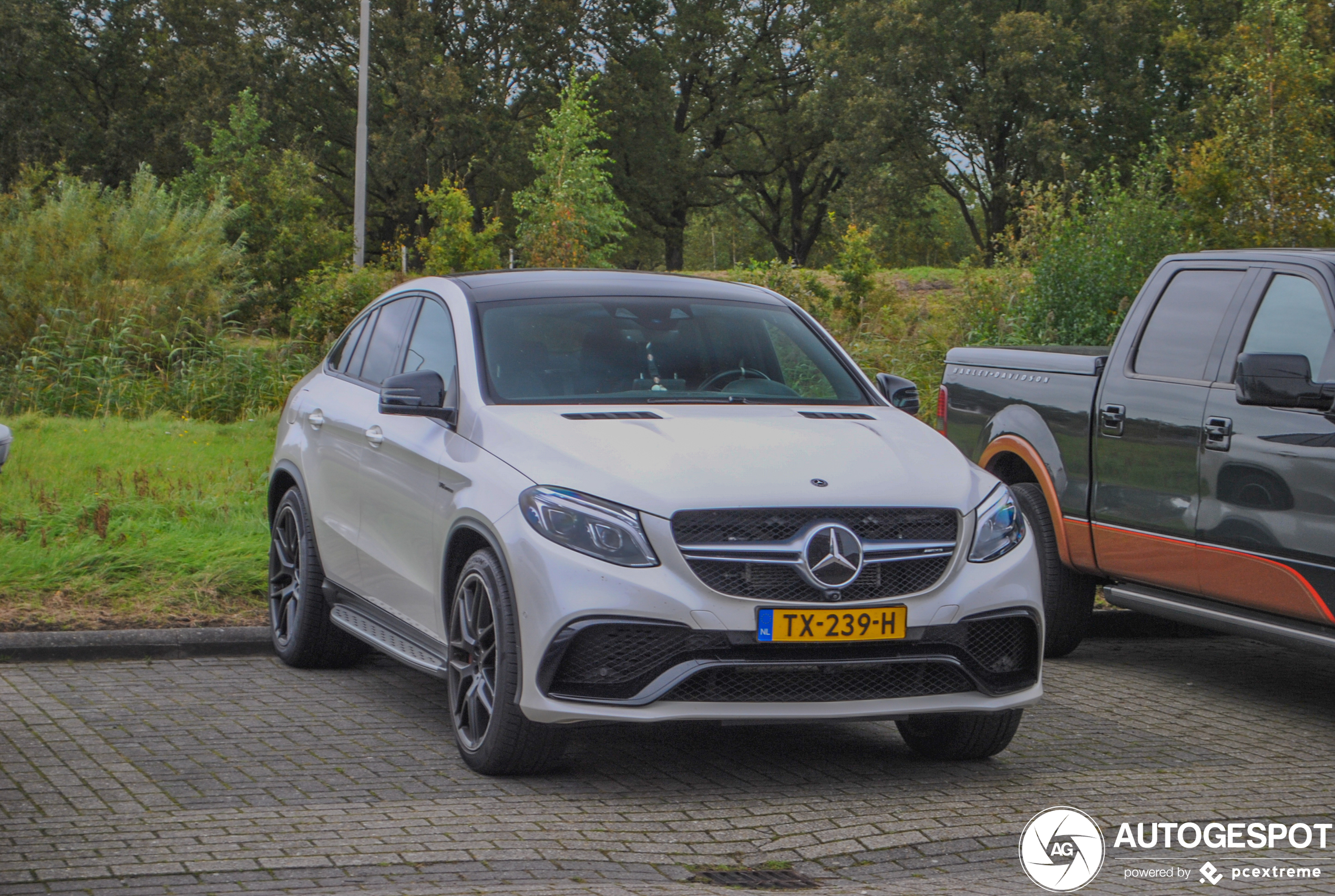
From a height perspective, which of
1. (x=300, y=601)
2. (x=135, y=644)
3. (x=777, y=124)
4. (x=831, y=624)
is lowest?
(x=135, y=644)

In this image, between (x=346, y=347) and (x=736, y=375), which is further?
(x=346, y=347)

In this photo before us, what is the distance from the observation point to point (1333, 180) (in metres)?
17.1

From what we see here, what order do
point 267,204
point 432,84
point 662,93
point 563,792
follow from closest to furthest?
point 563,792 < point 267,204 < point 432,84 < point 662,93

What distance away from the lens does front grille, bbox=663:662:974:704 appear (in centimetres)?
504

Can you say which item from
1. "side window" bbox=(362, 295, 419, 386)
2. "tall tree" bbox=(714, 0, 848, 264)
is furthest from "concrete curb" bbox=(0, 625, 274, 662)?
"tall tree" bbox=(714, 0, 848, 264)

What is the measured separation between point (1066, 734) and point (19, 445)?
9078 mm

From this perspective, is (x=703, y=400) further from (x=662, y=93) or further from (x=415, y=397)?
(x=662, y=93)

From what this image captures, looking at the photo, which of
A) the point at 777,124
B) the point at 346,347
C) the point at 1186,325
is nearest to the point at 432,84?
the point at 777,124

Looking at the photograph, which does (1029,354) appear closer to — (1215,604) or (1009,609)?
(1215,604)

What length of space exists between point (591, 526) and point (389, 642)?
170 cm

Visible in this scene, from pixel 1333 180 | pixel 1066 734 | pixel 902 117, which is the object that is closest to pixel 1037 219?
pixel 1333 180

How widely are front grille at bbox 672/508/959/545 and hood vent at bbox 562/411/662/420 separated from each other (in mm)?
792

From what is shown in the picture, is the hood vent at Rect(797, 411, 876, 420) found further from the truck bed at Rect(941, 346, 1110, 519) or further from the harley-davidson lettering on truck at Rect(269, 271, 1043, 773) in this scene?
the truck bed at Rect(941, 346, 1110, 519)

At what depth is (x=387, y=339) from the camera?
23.7 feet
